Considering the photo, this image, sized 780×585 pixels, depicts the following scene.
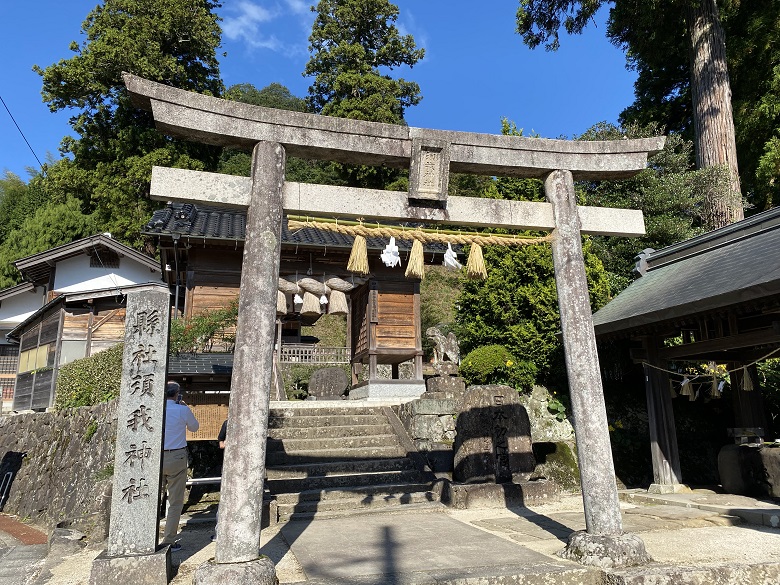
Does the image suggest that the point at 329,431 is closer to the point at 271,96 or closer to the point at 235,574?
the point at 235,574

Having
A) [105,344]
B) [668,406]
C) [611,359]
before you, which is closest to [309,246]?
[105,344]

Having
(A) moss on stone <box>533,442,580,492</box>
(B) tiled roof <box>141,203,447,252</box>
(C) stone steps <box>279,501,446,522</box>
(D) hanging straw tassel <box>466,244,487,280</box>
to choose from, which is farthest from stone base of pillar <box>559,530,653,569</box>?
(B) tiled roof <box>141,203,447,252</box>

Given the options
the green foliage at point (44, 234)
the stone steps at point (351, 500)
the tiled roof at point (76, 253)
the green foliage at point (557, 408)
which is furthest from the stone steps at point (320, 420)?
the green foliage at point (44, 234)

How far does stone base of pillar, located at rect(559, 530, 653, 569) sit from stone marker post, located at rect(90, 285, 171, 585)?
12.2 ft

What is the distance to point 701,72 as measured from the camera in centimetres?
1619

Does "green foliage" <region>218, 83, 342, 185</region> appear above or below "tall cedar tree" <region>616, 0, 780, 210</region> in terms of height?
above

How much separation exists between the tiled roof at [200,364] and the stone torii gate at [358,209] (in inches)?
295

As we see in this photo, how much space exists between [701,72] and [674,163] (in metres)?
2.78

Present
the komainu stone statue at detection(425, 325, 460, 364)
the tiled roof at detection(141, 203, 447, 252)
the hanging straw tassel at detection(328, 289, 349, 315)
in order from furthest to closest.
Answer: the tiled roof at detection(141, 203, 447, 252), the komainu stone statue at detection(425, 325, 460, 364), the hanging straw tassel at detection(328, 289, 349, 315)

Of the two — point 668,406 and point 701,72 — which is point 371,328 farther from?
point 701,72

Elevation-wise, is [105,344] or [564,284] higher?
[105,344]

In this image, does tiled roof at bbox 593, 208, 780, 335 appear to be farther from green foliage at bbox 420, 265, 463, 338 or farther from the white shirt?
green foliage at bbox 420, 265, 463, 338

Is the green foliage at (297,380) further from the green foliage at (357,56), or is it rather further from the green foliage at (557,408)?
the green foliage at (357,56)

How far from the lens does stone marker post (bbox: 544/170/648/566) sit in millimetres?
4902
